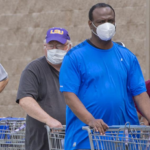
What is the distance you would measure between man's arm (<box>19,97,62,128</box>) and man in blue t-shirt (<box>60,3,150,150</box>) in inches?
24.5

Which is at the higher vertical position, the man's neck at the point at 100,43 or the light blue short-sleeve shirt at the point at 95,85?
the man's neck at the point at 100,43

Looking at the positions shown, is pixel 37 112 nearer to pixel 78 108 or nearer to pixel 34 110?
pixel 34 110

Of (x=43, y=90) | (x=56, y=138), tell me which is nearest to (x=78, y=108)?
(x=56, y=138)

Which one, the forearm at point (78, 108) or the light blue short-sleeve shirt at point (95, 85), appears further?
the light blue short-sleeve shirt at point (95, 85)

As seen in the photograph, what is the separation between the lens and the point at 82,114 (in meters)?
4.26

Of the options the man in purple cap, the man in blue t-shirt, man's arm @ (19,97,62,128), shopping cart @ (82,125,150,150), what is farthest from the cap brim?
shopping cart @ (82,125,150,150)

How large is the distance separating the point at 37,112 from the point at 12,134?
616 mm

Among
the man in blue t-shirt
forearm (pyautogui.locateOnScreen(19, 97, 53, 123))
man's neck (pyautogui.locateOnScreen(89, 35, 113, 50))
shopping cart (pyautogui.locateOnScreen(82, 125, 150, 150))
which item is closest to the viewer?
shopping cart (pyautogui.locateOnScreen(82, 125, 150, 150))

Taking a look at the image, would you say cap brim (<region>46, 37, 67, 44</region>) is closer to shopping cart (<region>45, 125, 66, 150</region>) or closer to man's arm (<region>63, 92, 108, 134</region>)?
shopping cart (<region>45, 125, 66, 150</region>)

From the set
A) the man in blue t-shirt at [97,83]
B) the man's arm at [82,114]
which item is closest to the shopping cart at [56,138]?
the man in blue t-shirt at [97,83]

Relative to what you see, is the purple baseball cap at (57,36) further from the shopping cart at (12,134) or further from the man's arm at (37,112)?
the shopping cart at (12,134)

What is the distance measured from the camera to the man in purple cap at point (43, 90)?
5.51 meters

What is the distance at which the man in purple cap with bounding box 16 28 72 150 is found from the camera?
5.51 m

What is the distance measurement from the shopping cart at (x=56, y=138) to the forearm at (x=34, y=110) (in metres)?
0.16
